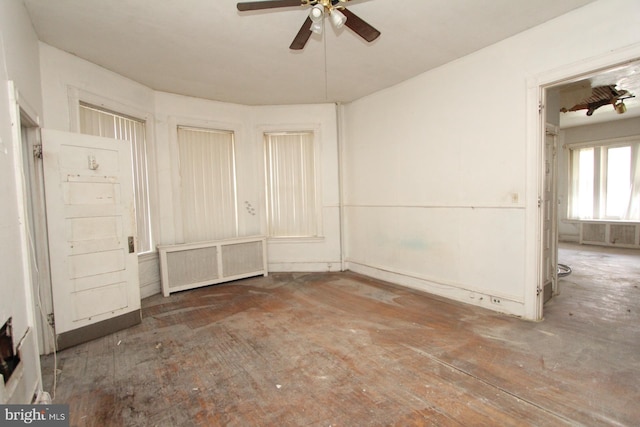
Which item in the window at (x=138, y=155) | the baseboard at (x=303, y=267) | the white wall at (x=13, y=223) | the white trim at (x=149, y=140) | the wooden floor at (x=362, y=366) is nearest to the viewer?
the white wall at (x=13, y=223)

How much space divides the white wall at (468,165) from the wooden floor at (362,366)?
0.52m

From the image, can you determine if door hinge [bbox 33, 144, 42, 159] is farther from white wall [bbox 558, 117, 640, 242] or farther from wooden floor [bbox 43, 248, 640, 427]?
white wall [bbox 558, 117, 640, 242]

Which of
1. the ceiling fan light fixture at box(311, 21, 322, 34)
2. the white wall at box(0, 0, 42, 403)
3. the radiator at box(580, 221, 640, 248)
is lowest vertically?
the radiator at box(580, 221, 640, 248)

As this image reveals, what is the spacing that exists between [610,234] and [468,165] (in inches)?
247

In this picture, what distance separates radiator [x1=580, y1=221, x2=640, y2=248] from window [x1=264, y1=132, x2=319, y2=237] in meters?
7.08

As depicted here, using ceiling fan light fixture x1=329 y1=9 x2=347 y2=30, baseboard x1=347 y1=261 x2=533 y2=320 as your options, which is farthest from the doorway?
ceiling fan light fixture x1=329 y1=9 x2=347 y2=30

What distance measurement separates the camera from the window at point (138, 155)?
13.1ft

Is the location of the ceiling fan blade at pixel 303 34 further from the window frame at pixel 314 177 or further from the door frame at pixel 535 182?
the window frame at pixel 314 177

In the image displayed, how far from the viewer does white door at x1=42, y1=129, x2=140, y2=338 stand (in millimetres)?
2859

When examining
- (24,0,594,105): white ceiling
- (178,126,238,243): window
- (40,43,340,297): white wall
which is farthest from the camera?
(178,126,238,243): window

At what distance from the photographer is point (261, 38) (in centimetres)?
320

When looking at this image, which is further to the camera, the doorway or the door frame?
the doorway

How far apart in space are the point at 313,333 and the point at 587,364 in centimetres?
231

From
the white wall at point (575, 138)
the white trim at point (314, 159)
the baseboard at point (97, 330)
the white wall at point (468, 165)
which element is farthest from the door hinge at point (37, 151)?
the white wall at point (575, 138)
